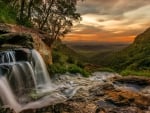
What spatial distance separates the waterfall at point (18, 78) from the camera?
2028 centimetres

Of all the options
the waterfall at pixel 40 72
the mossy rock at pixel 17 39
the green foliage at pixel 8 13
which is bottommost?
the waterfall at pixel 40 72

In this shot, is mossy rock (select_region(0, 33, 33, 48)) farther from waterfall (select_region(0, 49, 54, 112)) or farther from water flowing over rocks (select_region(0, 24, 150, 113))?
waterfall (select_region(0, 49, 54, 112))

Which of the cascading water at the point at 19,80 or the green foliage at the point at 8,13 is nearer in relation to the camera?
the cascading water at the point at 19,80

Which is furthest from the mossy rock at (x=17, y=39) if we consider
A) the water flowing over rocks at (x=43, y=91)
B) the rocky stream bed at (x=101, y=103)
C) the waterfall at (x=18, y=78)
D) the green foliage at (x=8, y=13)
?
the green foliage at (x=8, y=13)

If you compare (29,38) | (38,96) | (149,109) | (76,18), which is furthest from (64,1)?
(149,109)

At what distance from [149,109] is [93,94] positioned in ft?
13.7

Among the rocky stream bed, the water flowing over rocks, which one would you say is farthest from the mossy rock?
the rocky stream bed

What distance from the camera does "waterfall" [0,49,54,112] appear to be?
20281 millimetres

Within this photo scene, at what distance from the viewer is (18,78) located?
23531mm

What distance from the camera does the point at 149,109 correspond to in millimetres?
17703

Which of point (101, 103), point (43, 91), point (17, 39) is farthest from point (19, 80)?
point (101, 103)

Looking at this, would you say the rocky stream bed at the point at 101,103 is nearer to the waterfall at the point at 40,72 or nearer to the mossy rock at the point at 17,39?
the waterfall at the point at 40,72

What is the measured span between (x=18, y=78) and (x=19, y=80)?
0.16 meters

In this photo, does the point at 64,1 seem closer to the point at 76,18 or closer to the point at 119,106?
the point at 76,18
